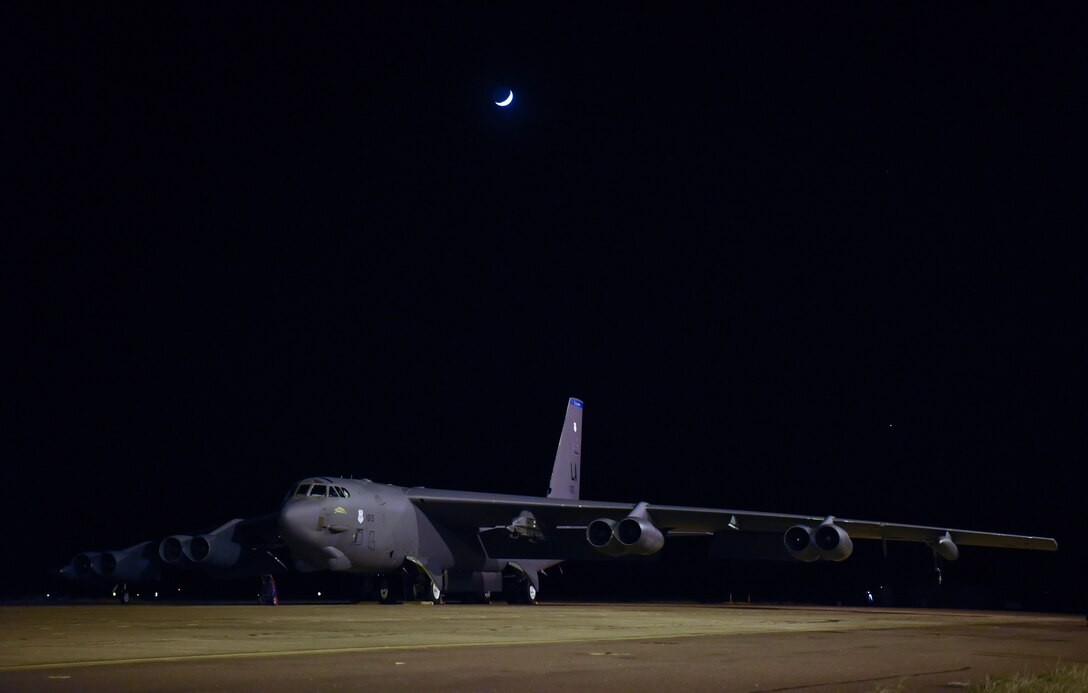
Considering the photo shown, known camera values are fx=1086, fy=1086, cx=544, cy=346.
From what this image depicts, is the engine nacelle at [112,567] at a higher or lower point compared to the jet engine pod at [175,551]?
lower

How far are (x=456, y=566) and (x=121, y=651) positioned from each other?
22.9m

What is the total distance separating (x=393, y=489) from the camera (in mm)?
30578

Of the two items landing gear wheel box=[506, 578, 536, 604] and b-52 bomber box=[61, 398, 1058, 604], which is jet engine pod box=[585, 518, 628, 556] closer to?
b-52 bomber box=[61, 398, 1058, 604]

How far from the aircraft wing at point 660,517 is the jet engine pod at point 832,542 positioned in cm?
56

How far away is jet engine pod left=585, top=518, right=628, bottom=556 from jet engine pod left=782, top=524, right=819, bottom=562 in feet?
15.2

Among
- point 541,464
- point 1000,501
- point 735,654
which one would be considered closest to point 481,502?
point 735,654

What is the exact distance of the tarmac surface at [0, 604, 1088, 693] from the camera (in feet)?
25.8

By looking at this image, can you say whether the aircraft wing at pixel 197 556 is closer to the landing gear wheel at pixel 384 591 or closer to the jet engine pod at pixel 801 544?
the landing gear wheel at pixel 384 591

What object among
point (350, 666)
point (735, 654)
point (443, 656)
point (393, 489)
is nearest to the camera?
point (350, 666)

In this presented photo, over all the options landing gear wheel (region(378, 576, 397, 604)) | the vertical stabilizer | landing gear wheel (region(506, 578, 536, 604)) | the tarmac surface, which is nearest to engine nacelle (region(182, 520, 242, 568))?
landing gear wheel (region(378, 576, 397, 604))

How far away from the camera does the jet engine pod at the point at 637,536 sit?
27953 mm

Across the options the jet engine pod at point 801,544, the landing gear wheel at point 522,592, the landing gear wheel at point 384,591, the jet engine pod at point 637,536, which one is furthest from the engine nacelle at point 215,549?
the jet engine pod at point 801,544

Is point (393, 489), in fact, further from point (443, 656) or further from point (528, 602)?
point (443, 656)

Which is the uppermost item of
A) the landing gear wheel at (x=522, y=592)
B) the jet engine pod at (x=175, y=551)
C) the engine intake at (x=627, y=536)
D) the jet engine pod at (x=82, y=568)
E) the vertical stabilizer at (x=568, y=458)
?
the vertical stabilizer at (x=568, y=458)
